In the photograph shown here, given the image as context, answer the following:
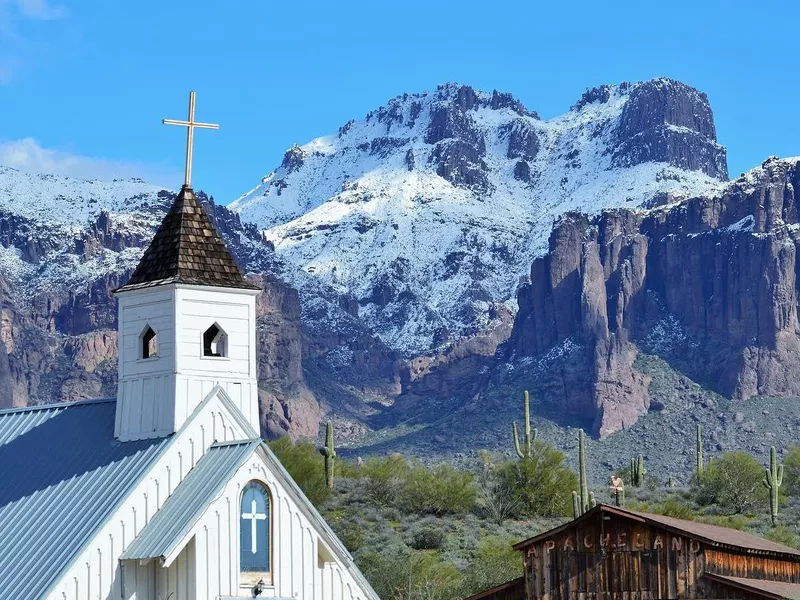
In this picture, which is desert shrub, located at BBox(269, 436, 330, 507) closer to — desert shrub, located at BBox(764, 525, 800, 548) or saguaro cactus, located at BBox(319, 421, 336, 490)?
saguaro cactus, located at BBox(319, 421, 336, 490)

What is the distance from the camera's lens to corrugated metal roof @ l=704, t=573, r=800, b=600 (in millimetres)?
40375

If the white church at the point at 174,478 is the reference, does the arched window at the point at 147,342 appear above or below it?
above

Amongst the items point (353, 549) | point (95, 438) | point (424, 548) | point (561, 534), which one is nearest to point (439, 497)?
point (424, 548)

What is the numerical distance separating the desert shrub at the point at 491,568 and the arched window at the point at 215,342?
71.5 feet

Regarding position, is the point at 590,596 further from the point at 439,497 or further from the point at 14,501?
the point at 439,497

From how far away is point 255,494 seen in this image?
3297 cm

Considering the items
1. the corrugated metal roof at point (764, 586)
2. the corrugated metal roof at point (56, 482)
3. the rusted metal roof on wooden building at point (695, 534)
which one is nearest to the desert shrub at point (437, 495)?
the rusted metal roof on wooden building at point (695, 534)

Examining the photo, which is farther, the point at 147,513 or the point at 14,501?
the point at 14,501

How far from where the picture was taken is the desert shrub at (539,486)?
3455 inches

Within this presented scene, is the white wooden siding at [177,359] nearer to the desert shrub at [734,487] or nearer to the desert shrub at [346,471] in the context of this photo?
the desert shrub at [734,487]

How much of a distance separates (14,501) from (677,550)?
15.0 m

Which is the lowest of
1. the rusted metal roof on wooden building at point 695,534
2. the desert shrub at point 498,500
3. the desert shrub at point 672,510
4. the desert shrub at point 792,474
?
the rusted metal roof on wooden building at point 695,534

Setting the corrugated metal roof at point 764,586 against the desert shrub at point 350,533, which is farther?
the desert shrub at point 350,533

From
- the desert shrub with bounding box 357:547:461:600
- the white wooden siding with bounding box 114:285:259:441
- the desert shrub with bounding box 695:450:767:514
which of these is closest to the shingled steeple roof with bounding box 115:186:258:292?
the white wooden siding with bounding box 114:285:259:441
